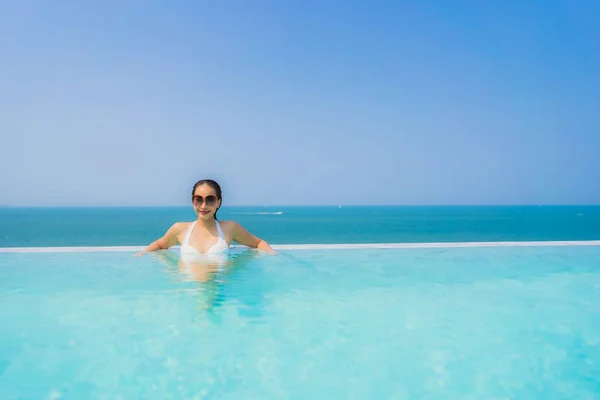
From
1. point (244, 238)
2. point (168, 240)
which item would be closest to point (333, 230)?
point (244, 238)

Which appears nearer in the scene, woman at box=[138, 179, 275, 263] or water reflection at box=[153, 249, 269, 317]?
water reflection at box=[153, 249, 269, 317]

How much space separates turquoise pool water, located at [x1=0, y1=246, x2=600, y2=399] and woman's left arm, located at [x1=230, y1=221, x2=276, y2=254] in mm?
128

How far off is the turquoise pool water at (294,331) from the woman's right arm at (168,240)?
132 millimetres

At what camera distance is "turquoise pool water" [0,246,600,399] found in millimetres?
2096

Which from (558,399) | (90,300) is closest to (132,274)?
(90,300)

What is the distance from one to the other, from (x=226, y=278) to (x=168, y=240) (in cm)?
111

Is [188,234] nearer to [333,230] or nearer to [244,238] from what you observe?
[244,238]

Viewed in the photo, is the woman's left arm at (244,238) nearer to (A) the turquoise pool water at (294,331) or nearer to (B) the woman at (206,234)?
(B) the woman at (206,234)

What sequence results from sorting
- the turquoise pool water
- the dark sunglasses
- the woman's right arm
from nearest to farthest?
1. the turquoise pool water
2. the dark sunglasses
3. the woman's right arm

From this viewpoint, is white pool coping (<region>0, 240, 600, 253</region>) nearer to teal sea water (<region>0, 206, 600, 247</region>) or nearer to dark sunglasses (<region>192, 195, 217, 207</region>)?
dark sunglasses (<region>192, 195, 217, 207</region>)

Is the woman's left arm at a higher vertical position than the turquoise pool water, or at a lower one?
higher

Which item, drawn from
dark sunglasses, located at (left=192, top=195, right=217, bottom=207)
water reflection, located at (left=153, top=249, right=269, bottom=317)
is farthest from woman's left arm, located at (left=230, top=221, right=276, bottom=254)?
dark sunglasses, located at (left=192, top=195, right=217, bottom=207)

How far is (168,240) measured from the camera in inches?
194

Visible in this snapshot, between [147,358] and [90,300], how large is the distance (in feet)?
5.02
